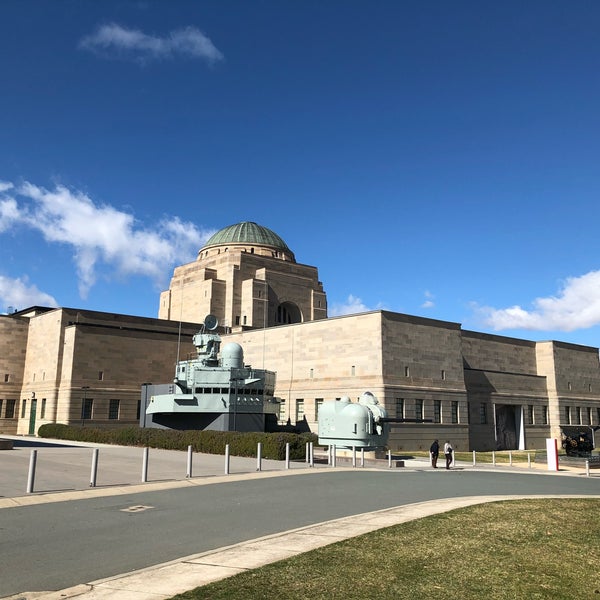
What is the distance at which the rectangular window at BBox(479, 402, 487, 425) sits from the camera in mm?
51838

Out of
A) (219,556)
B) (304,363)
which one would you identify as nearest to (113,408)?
(304,363)

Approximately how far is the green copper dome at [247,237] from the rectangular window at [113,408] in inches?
1112

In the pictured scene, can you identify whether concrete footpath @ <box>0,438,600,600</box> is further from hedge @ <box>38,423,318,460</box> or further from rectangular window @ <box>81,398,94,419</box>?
rectangular window @ <box>81,398,94,419</box>

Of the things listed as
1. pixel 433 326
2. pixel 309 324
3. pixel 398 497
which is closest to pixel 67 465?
pixel 398 497

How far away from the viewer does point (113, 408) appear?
54.0 m

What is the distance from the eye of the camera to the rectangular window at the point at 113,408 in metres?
53.7

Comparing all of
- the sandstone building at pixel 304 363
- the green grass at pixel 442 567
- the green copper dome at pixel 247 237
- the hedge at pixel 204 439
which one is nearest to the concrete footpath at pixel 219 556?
the green grass at pixel 442 567

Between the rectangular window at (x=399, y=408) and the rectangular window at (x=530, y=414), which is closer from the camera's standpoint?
the rectangular window at (x=399, y=408)

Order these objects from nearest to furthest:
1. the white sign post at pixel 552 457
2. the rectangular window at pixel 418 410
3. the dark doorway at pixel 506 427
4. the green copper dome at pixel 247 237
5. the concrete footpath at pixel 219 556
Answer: the concrete footpath at pixel 219 556 < the white sign post at pixel 552 457 < the rectangular window at pixel 418 410 < the dark doorway at pixel 506 427 < the green copper dome at pixel 247 237

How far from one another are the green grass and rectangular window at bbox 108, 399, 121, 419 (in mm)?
47128

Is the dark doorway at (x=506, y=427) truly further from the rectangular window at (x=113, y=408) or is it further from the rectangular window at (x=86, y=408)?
the rectangular window at (x=86, y=408)

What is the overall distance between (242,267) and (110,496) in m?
56.1

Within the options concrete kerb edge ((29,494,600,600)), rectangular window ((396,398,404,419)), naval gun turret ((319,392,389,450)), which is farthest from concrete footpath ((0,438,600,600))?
rectangular window ((396,398,404,419))

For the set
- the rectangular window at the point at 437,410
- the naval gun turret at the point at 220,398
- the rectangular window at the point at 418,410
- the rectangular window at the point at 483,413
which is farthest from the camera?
the rectangular window at the point at 483,413
